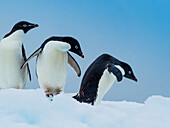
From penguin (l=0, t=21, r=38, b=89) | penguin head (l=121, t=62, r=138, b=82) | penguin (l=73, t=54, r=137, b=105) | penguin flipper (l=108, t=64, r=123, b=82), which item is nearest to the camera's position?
penguin flipper (l=108, t=64, r=123, b=82)

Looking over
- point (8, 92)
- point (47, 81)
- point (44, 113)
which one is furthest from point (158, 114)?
point (47, 81)

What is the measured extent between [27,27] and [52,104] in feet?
8.11

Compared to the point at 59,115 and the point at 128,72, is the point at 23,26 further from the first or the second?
the point at 59,115

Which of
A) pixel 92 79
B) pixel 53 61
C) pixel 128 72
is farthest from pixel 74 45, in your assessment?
pixel 128 72

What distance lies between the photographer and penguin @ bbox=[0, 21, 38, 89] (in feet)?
14.5

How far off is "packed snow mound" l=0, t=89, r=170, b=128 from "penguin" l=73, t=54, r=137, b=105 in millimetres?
1025

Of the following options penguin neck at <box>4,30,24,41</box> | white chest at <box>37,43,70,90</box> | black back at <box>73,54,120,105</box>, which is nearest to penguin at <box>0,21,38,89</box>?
penguin neck at <box>4,30,24,41</box>

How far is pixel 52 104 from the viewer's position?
8.04ft

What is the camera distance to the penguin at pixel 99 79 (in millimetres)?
3693

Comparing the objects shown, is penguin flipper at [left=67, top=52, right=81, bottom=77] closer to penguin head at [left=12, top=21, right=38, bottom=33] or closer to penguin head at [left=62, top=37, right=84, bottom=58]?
penguin head at [left=62, top=37, right=84, bottom=58]

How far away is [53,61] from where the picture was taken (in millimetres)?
4215

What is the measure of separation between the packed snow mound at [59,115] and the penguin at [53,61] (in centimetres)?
169

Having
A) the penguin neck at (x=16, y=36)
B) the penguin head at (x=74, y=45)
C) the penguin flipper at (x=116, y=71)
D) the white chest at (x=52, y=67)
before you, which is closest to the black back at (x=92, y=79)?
the penguin flipper at (x=116, y=71)

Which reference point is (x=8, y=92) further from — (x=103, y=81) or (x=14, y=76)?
(x=14, y=76)
